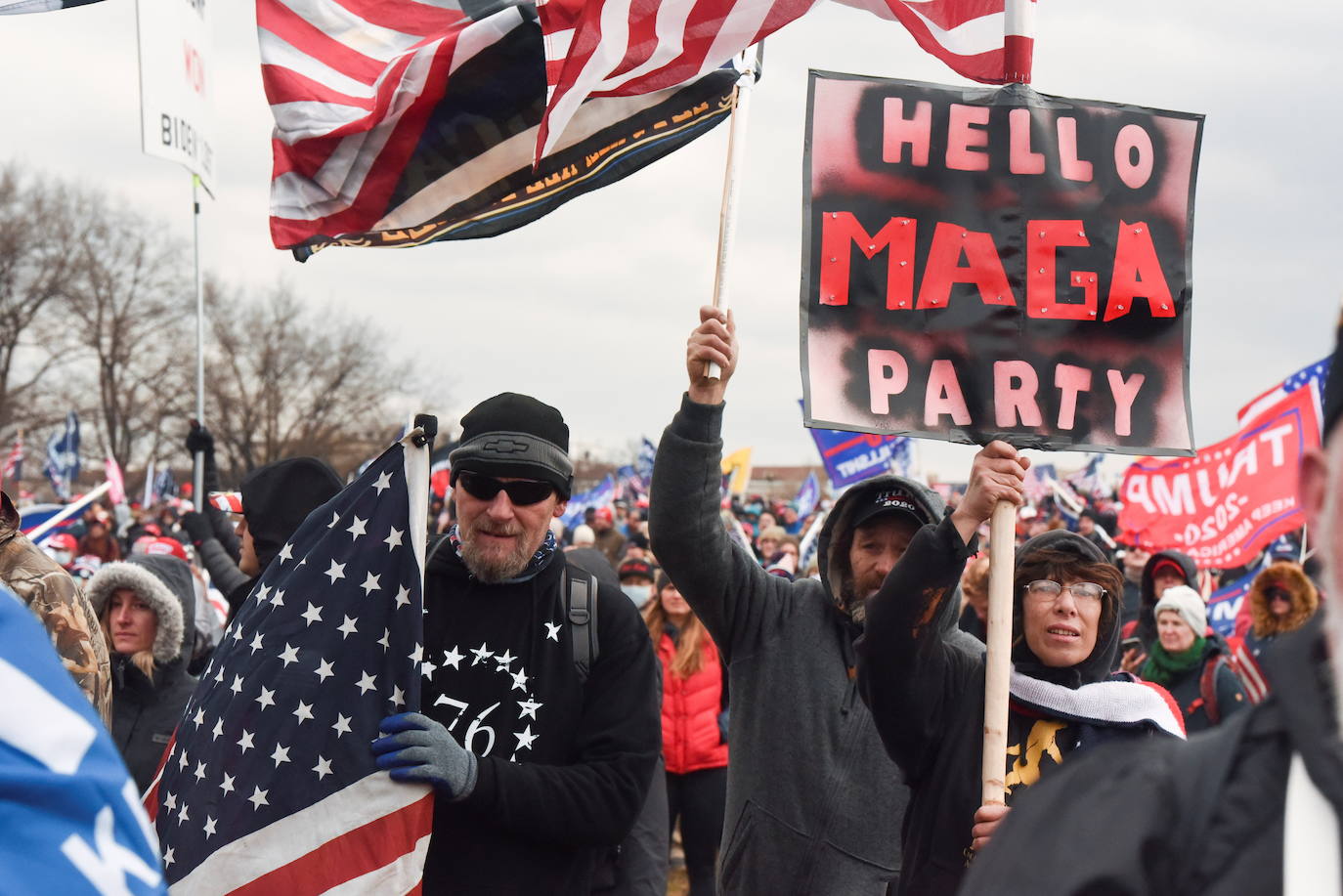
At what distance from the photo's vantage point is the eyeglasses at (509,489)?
3736mm

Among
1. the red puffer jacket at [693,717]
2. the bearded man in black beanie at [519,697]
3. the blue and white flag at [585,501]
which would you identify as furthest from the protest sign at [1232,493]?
the blue and white flag at [585,501]

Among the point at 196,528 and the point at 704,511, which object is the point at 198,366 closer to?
the point at 196,528

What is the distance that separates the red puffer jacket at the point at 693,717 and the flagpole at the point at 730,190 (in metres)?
3.66

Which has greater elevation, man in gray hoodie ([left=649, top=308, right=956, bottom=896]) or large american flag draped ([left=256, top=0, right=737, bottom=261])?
large american flag draped ([left=256, top=0, right=737, bottom=261])

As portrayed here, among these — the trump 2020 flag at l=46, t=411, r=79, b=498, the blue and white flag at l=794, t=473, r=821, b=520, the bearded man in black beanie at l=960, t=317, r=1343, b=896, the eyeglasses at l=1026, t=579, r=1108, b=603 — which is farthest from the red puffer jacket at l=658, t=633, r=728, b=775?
the trump 2020 flag at l=46, t=411, r=79, b=498

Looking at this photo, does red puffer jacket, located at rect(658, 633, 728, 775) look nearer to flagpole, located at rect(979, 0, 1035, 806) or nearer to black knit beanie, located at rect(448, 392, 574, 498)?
black knit beanie, located at rect(448, 392, 574, 498)

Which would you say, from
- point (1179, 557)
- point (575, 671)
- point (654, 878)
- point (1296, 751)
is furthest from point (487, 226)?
point (1179, 557)

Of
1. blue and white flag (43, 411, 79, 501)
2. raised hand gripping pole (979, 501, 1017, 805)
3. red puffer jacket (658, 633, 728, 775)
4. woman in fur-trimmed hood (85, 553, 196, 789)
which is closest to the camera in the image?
raised hand gripping pole (979, 501, 1017, 805)

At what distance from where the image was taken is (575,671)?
3637 millimetres

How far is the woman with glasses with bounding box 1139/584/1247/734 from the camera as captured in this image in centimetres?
709

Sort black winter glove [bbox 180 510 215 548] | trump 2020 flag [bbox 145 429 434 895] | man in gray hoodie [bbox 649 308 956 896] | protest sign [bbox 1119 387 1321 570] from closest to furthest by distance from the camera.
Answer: trump 2020 flag [bbox 145 429 434 895] → man in gray hoodie [bbox 649 308 956 896] → black winter glove [bbox 180 510 215 548] → protest sign [bbox 1119 387 1321 570]

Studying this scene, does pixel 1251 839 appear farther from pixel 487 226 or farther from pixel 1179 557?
pixel 1179 557

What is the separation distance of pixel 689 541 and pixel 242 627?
3.81ft

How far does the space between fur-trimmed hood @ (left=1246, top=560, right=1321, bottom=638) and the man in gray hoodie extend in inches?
162
